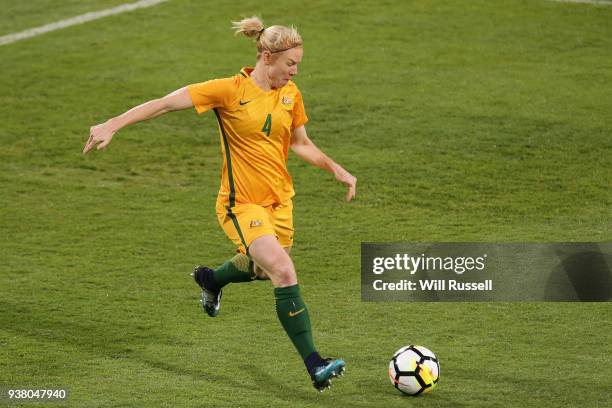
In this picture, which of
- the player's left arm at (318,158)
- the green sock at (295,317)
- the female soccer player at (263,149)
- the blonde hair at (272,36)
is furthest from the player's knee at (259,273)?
the blonde hair at (272,36)

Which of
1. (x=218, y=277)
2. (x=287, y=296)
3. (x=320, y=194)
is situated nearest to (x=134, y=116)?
(x=287, y=296)

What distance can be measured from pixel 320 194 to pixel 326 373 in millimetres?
6552

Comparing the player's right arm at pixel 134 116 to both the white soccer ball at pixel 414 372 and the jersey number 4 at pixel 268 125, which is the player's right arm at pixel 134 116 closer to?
the jersey number 4 at pixel 268 125

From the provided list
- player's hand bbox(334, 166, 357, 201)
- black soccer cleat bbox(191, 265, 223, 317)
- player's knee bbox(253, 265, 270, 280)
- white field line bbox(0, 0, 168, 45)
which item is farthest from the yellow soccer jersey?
white field line bbox(0, 0, 168, 45)

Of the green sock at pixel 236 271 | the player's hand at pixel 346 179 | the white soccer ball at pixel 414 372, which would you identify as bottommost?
the white soccer ball at pixel 414 372

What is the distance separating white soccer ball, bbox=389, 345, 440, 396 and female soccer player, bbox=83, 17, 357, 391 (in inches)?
25.8

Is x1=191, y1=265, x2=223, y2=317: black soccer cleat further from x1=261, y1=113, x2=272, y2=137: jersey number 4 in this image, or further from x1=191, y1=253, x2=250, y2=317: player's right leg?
x1=261, y1=113, x2=272, y2=137: jersey number 4

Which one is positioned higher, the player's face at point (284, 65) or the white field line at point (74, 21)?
the player's face at point (284, 65)

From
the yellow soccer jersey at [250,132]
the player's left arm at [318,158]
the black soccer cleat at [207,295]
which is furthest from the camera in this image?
the black soccer cleat at [207,295]

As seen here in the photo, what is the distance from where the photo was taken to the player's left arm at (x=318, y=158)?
838cm

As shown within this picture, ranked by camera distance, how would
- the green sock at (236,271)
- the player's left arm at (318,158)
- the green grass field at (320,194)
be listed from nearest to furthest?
the player's left arm at (318,158), the green grass field at (320,194), the green sock at (236,271)

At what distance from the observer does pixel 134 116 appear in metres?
7.63

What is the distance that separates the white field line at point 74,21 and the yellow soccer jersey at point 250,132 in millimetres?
12457

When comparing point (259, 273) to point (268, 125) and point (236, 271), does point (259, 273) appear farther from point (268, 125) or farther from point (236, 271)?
point (268, 125)
